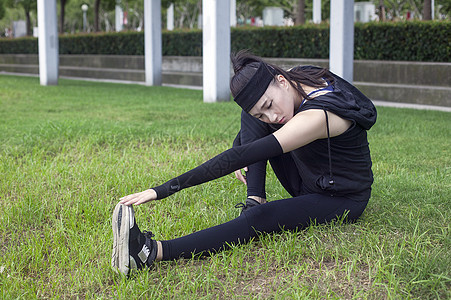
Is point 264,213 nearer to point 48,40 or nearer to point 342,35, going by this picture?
point 342,35

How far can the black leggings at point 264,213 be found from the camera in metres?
2.91

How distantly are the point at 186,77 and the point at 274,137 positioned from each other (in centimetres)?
1328

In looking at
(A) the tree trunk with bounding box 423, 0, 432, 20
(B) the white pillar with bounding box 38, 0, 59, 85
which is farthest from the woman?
(B) the white pillar with bounding box 38, 0, 59, 85

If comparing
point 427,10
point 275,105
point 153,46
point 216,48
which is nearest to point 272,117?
point 275,105

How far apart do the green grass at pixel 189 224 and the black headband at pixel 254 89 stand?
2.56 ft

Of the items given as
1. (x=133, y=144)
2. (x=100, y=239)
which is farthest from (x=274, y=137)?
(x=133, y=144)

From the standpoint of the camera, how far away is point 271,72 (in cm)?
278

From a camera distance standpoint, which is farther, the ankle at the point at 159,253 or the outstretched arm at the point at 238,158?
the ankle at the point at 159,253

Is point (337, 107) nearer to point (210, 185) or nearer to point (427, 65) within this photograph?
point (210, 185)

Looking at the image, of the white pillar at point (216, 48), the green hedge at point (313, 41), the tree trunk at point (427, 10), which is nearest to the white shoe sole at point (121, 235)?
the white pillar at point (216, 48)

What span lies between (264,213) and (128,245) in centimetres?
76

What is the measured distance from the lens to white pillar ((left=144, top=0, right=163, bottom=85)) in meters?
15.7

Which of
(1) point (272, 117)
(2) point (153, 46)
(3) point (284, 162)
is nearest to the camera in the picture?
(1) point (272, 117)

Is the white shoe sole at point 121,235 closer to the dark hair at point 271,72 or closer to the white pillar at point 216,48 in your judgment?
the dark hair at point 271,72
